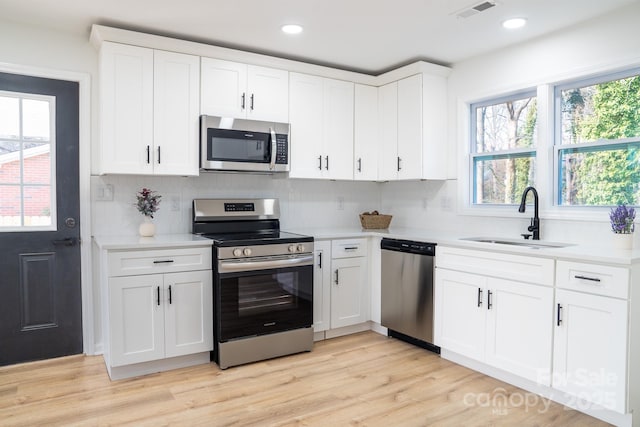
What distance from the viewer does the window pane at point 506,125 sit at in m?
3.40

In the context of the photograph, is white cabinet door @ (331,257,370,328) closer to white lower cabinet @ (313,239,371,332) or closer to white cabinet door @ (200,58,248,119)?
white lower cabinet @ (313,239,371,332)

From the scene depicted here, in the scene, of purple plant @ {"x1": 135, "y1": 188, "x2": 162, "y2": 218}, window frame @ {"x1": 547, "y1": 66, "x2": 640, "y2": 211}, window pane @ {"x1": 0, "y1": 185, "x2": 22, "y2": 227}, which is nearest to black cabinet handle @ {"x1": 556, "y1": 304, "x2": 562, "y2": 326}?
window frame @ {"x1": 547, "y1": 66, "x2": 640, "y2": 211}

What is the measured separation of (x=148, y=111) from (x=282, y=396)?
2128 millimetres

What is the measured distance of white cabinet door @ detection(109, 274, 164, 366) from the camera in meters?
2.81

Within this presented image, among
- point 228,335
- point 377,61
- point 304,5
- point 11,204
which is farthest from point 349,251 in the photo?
point 11,204

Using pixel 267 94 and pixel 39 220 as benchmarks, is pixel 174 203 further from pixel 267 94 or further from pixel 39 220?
pixel 267 94

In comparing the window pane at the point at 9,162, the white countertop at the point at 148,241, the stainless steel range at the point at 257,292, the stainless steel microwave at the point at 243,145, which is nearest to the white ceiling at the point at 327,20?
the stainless steel microwave at the point at 243,145

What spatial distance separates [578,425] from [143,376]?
2.61 m

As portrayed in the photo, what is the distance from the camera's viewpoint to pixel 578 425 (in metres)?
2.32

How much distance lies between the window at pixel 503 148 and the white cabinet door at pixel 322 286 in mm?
1391

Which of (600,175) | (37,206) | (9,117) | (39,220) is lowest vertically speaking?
(39,220)

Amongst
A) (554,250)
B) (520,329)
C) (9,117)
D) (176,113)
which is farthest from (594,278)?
(9,117)

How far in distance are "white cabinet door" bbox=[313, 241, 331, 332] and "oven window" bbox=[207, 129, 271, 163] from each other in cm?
85

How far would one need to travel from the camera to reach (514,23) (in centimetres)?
294
